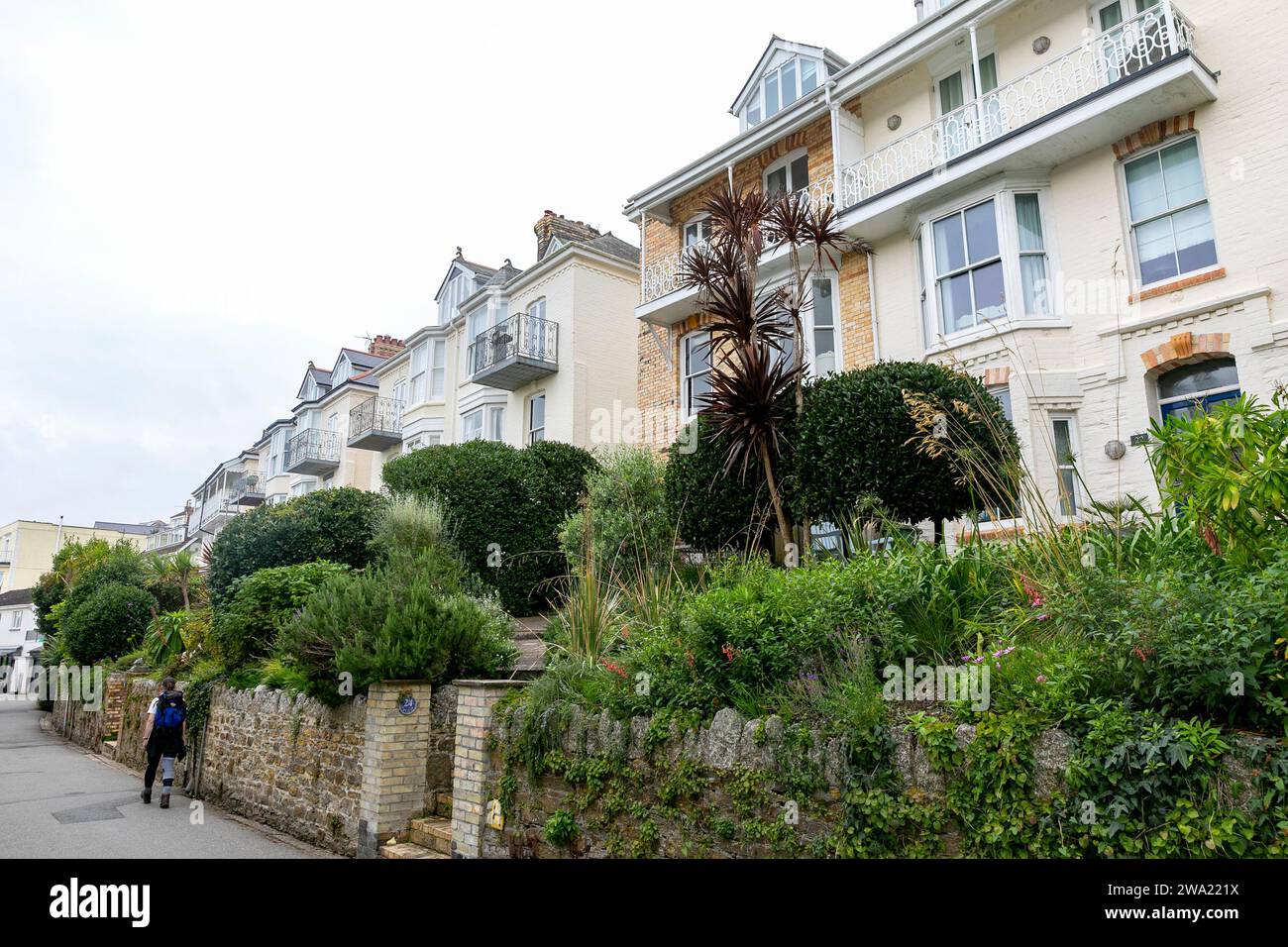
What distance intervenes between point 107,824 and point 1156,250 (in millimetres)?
15996

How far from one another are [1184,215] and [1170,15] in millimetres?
2605

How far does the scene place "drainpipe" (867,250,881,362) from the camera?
14.3 m

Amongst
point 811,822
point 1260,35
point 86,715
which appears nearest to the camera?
point 811,822

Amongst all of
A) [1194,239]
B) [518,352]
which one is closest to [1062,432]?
[1194,239]

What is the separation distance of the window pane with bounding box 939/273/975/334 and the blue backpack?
13.3m

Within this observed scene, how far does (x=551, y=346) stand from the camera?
74.3 feet

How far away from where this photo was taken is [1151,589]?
4.15 m

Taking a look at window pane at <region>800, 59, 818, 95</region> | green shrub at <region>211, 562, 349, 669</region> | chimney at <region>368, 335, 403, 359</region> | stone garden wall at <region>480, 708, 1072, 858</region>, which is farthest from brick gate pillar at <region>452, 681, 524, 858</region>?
chimney at <region>368, 335, 403, 359</region>

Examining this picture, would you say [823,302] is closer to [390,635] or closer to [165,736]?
[390,635]

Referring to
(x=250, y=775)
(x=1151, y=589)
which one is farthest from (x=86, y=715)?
(x=1151, y=589)

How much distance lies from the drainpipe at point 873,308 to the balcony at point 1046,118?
0.66 metres

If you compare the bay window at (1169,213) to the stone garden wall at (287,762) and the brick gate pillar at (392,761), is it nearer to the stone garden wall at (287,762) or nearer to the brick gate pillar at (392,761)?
the brick gate pillar at (392,761)
